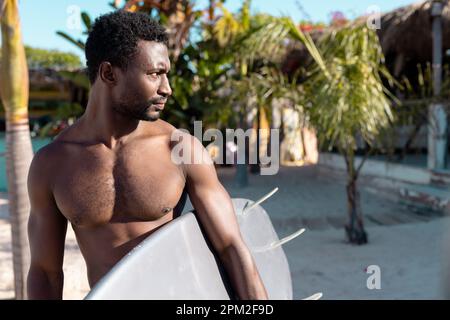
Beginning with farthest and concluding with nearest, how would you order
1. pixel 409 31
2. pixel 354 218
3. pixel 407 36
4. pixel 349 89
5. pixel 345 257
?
1. pixel 407 36
2. pixel 409 31
3. pixel 354 218
4. pixel 345 257
5. pixel 349 89

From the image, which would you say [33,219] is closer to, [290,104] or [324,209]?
[290,104]

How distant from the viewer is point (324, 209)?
700 centimetres

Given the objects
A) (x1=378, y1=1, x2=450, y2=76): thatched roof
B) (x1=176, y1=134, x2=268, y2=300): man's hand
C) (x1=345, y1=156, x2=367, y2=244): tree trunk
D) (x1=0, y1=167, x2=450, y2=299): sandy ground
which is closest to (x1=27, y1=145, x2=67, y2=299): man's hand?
(x1=176, y1=134, x2=268, y2=300): man's hand

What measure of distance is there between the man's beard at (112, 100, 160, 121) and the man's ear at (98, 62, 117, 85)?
0.19 ft

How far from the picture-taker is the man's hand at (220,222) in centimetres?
119

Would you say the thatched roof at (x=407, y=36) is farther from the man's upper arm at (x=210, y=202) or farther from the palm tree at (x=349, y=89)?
the man's upper arm at (x=210, y=202)

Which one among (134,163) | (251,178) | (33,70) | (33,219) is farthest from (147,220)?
(33,70)

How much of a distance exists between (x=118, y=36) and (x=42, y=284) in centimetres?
65

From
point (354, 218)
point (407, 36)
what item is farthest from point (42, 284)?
point (407, 36)

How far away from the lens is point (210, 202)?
1246mm

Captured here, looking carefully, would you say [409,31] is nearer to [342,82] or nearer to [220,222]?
[342,82]

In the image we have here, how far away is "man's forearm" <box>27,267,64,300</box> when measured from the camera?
1.28 metres
